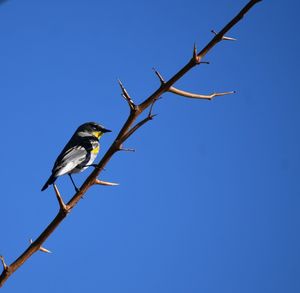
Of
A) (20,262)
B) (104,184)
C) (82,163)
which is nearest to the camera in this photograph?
(20,262)

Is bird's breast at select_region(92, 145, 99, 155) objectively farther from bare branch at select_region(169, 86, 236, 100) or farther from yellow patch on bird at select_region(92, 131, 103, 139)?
bare branch at select_region(169, 86, 236, 100)

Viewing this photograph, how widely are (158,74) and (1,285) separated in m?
1.56

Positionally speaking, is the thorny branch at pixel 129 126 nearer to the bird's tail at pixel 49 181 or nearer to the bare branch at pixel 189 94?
the bare branch at pixel 189 94

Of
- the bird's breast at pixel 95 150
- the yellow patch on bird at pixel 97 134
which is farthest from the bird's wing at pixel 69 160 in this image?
the yellow patch on bird at pixel 97 134

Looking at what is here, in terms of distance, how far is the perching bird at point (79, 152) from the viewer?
7528mm

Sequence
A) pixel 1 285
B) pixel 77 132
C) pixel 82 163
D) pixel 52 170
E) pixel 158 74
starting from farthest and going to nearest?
pixel 77 132 → pixel 82 163 → pixel 52 170 → pixel 158 74 → pixel 1 285

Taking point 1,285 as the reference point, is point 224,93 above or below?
above

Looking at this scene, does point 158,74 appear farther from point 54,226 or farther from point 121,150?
point 54,226

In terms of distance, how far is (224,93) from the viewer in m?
2.82

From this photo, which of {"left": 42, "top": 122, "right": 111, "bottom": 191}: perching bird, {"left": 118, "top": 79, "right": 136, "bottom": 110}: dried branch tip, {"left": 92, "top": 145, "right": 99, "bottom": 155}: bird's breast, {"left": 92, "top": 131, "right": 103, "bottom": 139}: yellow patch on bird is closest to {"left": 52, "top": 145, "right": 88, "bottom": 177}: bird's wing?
{"left": 42, "top": 122, "right": 111, "bottom": 191}: perching bird

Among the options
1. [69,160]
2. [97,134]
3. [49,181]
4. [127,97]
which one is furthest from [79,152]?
[127,97]

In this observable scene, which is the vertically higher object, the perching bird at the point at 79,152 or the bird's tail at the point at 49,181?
the perching bird at the point at 79,152

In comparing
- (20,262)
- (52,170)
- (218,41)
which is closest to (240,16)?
(218,41)

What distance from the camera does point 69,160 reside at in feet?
25.6
